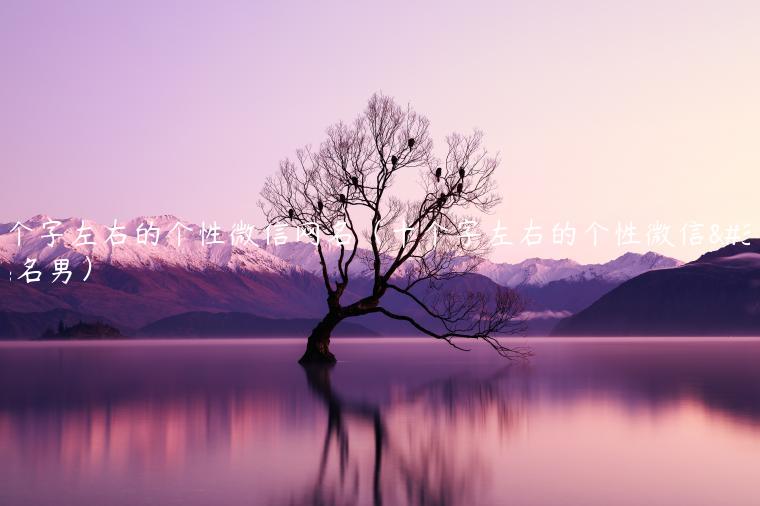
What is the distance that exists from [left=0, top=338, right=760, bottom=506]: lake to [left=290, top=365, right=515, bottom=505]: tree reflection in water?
0.14 ft

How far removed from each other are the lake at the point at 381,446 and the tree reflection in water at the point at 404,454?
43mm

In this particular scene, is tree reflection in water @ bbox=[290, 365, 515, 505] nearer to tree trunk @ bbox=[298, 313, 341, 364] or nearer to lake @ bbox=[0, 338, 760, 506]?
lake @ bbox=[0, 338, 760, 506]

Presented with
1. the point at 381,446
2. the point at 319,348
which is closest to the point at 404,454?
the point at 381,446

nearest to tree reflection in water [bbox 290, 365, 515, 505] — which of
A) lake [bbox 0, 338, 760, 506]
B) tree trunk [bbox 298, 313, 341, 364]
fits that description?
lake [bbox 0, 338, 760, 506]

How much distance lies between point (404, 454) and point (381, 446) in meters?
1.34

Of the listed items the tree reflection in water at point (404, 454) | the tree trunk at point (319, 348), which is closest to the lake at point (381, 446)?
the tree reflection in water at point (404, 454)

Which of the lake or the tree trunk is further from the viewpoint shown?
the tree trunk

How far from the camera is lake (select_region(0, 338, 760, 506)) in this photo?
1404cm

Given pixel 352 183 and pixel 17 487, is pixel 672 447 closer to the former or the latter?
pixel 17 487

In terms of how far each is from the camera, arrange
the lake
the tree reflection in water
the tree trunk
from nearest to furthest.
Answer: the tree reflection in water
the lake
the tree trunk

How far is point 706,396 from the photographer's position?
32750 mm

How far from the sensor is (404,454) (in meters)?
17.7

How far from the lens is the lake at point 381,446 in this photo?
46.1 ft

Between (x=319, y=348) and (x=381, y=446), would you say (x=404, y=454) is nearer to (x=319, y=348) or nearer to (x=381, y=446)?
(x=381, y=446)
